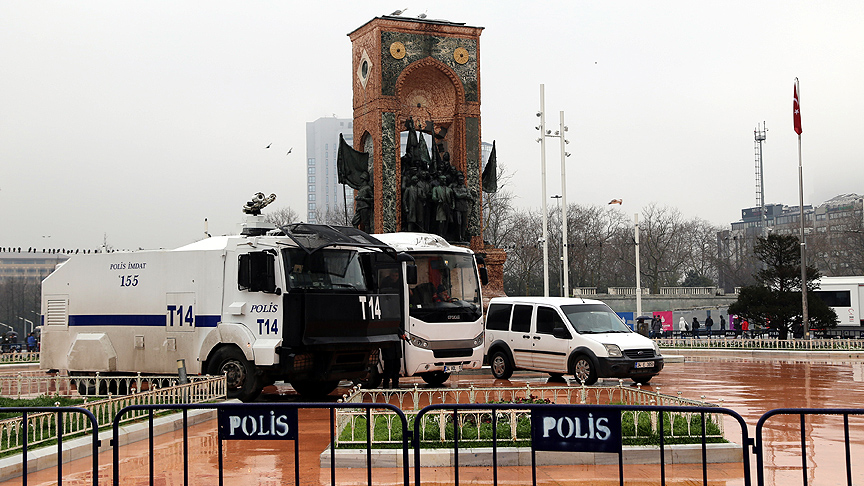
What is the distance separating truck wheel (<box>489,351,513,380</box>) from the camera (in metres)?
20.2

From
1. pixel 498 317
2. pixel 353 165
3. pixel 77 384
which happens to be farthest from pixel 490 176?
pixel 77 384

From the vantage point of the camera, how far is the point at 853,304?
42688 mm

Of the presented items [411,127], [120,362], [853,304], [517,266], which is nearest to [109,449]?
[120,362]

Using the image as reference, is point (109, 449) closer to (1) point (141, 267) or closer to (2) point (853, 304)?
(1) point (141, 267)

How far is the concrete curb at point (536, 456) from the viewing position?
9438 mm

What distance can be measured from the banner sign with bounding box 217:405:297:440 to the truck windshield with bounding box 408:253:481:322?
1069 cm

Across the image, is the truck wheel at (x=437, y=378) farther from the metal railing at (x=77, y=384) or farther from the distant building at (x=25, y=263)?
the distant building at (x=25, y=263)

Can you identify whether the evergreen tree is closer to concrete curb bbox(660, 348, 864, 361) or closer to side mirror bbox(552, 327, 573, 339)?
concrete curb bbox(660, 348, 864, 361)

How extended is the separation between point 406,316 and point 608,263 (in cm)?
6861

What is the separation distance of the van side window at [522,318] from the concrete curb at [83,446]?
27.9 ft

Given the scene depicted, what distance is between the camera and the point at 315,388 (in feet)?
55.4

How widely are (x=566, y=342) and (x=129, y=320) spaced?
339 inches

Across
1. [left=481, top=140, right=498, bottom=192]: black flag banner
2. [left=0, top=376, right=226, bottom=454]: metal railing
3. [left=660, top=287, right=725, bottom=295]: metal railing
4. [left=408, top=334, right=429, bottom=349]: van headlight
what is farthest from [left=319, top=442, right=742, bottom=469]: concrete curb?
[left=660, top=287, right=725, bottom=295]: metal railing

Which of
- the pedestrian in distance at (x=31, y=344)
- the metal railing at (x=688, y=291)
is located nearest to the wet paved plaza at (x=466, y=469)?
the pedestrian in distance at (x=31, y=344)
